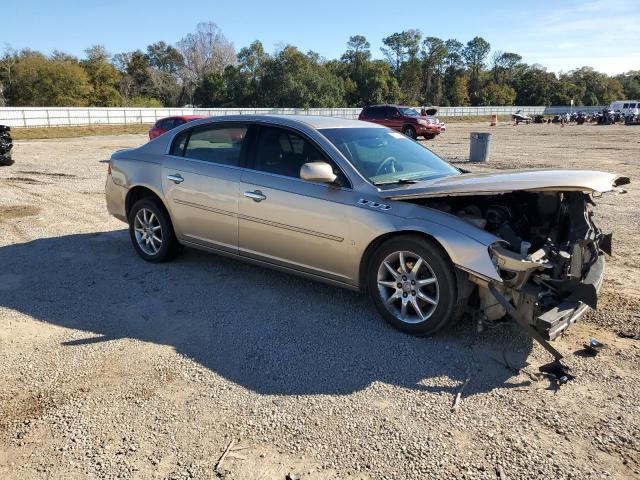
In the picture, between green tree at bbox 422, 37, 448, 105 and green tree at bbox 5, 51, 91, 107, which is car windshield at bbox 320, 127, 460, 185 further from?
green tree at bbox 422, 37, 448, 105

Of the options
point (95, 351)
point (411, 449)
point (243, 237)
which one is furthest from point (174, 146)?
point (411, 449)

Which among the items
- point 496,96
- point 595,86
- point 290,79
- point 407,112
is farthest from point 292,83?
point 595,86

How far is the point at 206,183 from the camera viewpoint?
5.29m

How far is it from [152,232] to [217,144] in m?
1.32

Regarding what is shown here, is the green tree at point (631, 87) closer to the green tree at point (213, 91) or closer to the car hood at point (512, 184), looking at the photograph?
the green tree at point (213, 91)

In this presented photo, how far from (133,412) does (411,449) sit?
1639 millimetres

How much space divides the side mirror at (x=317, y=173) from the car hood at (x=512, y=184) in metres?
0.46

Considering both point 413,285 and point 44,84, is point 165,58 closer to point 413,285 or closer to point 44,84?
point 44,84

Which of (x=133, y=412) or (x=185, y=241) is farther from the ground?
(x=185, y=241)

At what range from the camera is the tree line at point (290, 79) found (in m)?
56.8

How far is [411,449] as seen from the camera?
283 cm

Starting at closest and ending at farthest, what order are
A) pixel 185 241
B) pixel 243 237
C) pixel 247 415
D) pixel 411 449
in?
pixel 411 449 → pixel 247 415 → pixel 243 237 → pixel 185 241

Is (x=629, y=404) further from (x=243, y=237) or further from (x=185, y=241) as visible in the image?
(x=185, y=241)

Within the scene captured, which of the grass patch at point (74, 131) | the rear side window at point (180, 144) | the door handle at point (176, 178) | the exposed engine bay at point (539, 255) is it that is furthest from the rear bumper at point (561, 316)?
the grass patch at point (74, 131)
